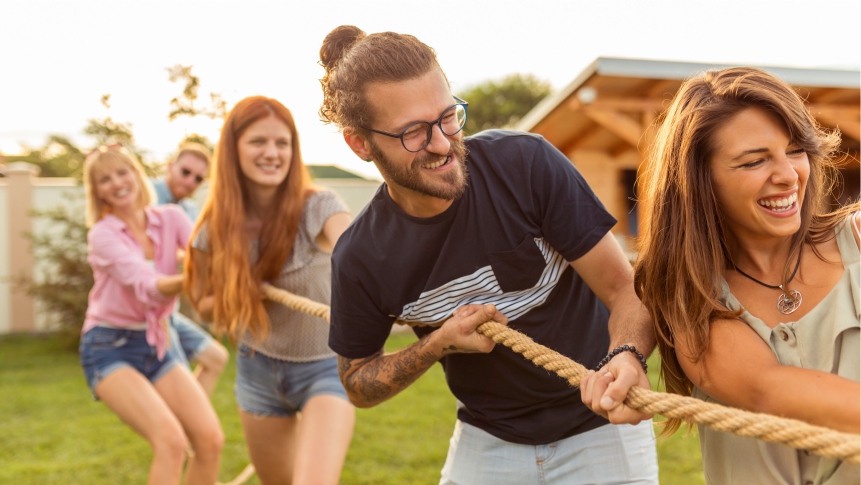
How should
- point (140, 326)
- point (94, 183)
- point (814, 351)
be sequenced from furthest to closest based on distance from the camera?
point (94, 183), point (140, 326), point (814, 351)

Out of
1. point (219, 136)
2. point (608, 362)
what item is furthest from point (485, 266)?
point (219, 136)

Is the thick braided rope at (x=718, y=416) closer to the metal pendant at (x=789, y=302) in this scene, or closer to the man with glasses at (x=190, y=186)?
the metal pendant at (x=789, y=302)

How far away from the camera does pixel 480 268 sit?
7.20 feet

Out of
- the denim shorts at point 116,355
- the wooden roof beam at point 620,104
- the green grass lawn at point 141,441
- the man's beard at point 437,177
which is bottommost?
the green grass lawn at point 141,441

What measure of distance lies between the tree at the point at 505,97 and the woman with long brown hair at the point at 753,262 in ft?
112

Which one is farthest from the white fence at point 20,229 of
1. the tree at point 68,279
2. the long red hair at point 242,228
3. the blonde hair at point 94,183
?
the long red hair at point 242,228

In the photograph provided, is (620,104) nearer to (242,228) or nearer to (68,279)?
(242,228)

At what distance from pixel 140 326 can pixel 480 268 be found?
2.42m

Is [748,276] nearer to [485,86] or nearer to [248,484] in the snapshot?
Result: [248,484]

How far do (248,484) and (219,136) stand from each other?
2.73 metres

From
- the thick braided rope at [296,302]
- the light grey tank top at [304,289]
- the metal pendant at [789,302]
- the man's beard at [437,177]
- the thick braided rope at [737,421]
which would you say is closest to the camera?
the thick braided rope at [737,421]

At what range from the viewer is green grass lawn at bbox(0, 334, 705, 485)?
529cm

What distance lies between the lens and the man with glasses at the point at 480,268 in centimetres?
212

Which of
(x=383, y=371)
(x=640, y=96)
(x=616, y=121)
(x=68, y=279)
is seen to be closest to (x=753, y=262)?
(x=383, y=371)
